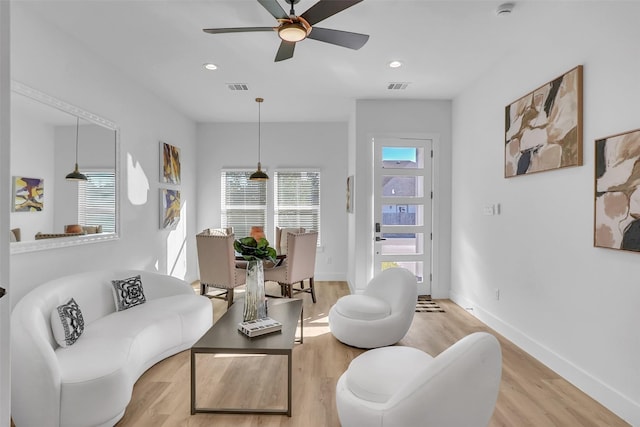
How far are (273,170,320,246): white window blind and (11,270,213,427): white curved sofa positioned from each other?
10.4 ft

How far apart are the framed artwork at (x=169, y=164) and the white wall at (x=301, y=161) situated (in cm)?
100

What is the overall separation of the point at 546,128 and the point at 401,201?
224 centimetres

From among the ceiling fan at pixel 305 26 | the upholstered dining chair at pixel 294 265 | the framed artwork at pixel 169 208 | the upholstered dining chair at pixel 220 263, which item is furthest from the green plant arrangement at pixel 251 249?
the framed artwork at pixel 169 208

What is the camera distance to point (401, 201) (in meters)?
4.95

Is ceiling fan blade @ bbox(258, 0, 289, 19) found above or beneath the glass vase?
above

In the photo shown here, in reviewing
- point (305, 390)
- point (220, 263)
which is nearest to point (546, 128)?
point (305, 390)

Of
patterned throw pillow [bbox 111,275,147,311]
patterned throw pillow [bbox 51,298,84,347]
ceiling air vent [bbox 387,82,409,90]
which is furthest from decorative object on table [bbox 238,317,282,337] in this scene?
ceiling air vent [bbox 387,82,409,90]

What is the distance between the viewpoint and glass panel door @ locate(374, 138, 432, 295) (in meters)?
4.94

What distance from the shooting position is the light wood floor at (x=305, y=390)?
2.15 meters

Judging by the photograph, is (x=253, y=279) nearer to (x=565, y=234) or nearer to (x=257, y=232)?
(x=565, y=234)

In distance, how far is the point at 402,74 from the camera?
13.1 ft

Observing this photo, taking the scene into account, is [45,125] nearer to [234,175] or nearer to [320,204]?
[234,175]

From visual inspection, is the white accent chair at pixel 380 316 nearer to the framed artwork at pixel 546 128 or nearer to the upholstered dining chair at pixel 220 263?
the framed artwork at pixel 546 128

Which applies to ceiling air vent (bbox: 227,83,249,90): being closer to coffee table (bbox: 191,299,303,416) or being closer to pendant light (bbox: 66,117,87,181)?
pendant light (bbox: 66,117,87,181)
